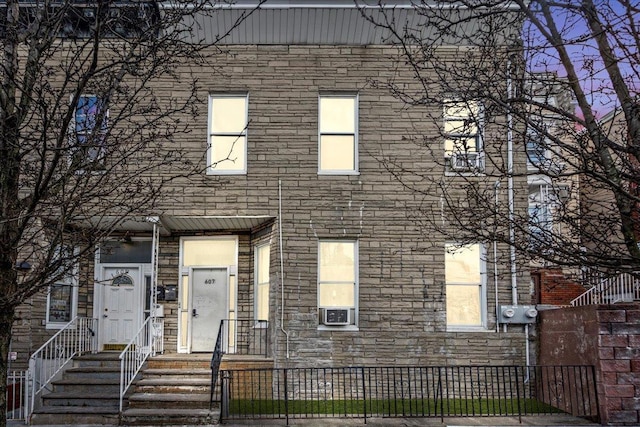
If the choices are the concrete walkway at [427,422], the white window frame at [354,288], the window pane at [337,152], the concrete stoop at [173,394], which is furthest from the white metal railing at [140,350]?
the window pane at [337,152]

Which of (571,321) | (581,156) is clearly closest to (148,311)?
(571,321)

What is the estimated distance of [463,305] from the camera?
14523mm

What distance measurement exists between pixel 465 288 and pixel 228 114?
21.0 ft

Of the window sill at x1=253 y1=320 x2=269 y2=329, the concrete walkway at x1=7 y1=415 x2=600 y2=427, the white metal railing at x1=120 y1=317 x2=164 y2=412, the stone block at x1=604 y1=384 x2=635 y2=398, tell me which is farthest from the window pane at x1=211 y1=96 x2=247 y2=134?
the stone block at x1=604 y1=384 x2=635 y2=398

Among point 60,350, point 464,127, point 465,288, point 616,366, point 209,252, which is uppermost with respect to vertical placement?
point 464,127

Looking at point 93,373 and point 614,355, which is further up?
point 614,355

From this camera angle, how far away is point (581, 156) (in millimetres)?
6512

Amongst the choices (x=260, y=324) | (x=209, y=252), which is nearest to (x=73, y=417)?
(x=260, y=324)

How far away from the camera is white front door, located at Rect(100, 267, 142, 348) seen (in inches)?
599

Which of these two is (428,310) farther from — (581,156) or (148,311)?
(581,156)

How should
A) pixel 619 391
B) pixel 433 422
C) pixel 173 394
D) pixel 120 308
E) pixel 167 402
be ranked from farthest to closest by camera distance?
pixel 120 308, pixel 173 394, pixel 167 402, pixel 619 391, pixel 433 422

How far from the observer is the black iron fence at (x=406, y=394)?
12156 millimetres

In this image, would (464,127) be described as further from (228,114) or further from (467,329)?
(228,114)

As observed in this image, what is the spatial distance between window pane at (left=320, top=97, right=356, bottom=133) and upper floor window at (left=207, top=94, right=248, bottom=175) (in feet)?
5.56
